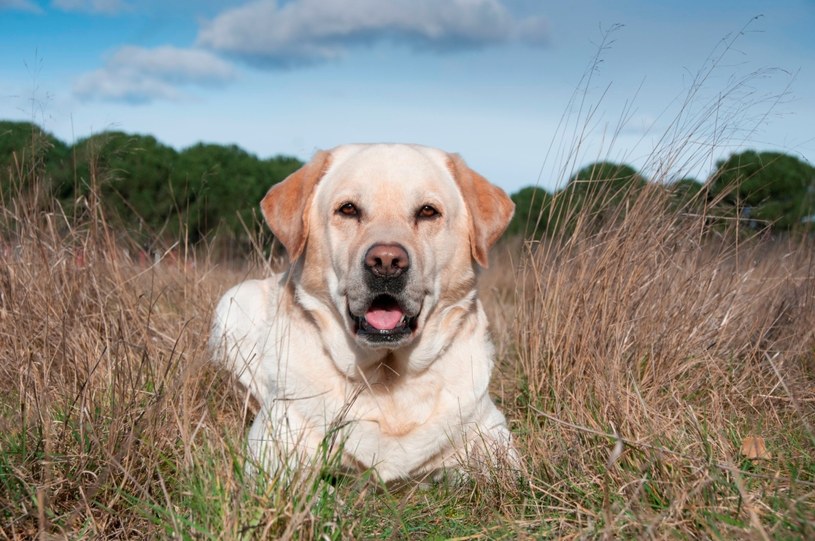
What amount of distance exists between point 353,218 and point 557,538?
1.55m

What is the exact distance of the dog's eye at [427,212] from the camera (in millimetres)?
3332

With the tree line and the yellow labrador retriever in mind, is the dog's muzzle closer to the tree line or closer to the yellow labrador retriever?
the yellow labrador retriever

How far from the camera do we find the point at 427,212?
11.0ft

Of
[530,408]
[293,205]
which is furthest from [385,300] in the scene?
[530,408]

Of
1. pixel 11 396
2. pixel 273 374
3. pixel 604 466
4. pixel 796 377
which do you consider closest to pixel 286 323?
pixel 273 374

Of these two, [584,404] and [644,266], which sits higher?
[644,266]

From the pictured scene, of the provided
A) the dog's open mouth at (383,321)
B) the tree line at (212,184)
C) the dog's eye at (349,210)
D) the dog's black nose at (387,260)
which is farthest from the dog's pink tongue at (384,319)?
the tree line at (212,184)

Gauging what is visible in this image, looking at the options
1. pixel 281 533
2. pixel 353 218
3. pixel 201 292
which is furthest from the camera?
pixel 201 292

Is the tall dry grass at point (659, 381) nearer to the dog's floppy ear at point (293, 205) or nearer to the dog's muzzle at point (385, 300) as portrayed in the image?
the dog's muzzle at point (385, 300)

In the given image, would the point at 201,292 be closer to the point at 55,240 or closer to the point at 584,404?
the point at 55,240

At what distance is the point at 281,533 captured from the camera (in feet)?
7.36

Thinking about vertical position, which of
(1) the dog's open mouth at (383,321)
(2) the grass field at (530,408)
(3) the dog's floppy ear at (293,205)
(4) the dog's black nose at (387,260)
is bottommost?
(2) the grass field at (530,408)

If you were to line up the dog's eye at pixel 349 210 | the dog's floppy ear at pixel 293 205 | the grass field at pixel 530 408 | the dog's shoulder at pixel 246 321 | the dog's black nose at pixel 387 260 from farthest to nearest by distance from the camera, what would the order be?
the dog's shoulder at pixel 246 321, the dog's floppy ear at pixel 293 205, the dog's eye at pixel 349 210, the dog's black nose at pixel 387 260, the grass field at pixel 530 408

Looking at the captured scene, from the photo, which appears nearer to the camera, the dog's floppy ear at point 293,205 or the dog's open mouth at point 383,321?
the dog's open mouth at point 383,321
